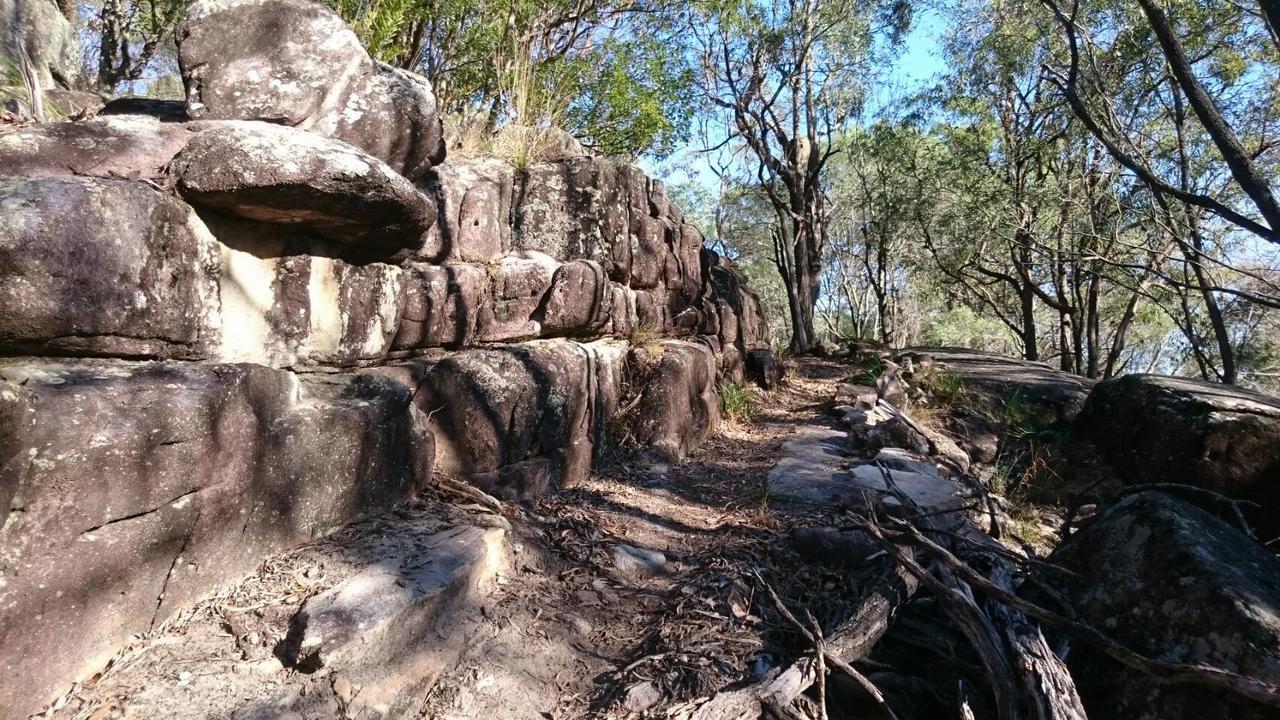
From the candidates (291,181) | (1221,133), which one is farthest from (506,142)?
(1221,133)

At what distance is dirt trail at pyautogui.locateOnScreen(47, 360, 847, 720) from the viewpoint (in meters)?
2.03

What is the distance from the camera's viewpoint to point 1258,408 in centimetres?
598

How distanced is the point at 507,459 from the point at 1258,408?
6.72 meters

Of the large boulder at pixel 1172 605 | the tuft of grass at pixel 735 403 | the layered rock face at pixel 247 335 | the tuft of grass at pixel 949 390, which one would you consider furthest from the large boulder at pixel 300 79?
the tuft of grass at pixel 949 390

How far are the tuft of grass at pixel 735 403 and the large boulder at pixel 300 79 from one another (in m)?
5.00

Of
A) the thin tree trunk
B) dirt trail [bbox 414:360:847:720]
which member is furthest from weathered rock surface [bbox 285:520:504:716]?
the thin tree trunk

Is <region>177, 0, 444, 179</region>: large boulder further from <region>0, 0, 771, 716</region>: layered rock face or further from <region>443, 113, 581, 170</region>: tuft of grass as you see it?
<region>443, 113, 581, 170</region>: tuft of grass

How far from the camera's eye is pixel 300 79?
353cm

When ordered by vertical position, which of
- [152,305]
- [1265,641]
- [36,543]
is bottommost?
[1265,641]

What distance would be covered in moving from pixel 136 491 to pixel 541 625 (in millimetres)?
1620

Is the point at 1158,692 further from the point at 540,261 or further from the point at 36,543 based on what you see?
the point at 540,261

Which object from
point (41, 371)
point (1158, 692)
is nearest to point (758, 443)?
point (1158, 692)

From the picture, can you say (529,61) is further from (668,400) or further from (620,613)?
(620,613)

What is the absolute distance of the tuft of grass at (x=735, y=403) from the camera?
8.05m
